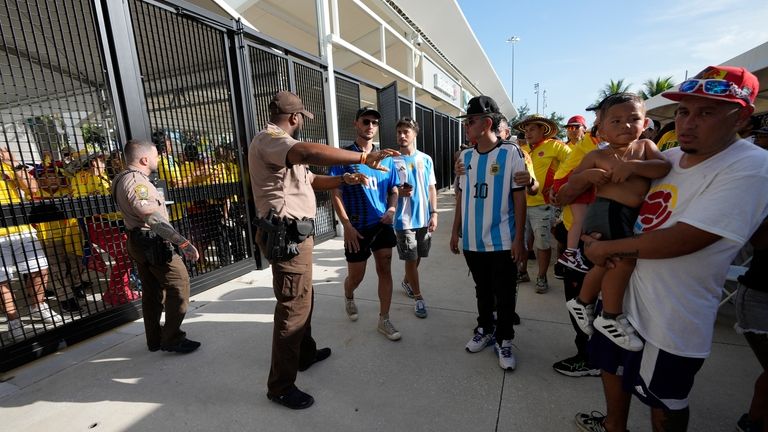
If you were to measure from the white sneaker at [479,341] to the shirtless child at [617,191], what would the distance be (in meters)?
0.99

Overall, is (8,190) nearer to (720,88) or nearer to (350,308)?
(350,308)

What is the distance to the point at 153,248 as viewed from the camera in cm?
246

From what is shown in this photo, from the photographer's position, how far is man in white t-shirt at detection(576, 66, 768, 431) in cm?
114

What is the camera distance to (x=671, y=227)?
1.21 meters

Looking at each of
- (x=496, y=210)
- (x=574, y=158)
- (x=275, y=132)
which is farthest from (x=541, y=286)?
(x=275, y=132)

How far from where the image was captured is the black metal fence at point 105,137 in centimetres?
260

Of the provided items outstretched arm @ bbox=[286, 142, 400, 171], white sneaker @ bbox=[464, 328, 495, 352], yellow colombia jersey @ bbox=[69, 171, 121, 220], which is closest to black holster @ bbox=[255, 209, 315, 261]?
outstretched arm @ bbox=[286, 142, 400, 171]

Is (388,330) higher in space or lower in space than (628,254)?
lower

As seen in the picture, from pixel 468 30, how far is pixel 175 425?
53.9 ft

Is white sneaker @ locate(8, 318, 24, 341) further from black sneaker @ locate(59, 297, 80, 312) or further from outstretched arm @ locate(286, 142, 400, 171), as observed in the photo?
outstretched arm @ locate(286, 142, 400, 171)

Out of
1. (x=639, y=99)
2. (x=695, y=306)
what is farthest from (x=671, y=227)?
(x=639, y=99)

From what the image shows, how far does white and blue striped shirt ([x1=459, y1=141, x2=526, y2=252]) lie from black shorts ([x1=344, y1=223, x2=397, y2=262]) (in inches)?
28.0

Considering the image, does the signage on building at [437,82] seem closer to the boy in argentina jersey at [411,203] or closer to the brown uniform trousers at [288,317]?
the boy in argentina jersey at [411,203]

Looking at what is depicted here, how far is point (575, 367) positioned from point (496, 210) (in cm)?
119
